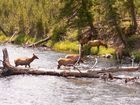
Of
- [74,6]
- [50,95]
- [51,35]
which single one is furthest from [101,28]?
[50,95]

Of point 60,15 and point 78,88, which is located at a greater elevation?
point 60,15

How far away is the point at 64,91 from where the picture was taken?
32.1m

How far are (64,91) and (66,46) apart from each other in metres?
38.3

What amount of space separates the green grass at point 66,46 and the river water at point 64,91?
29715 millimetres

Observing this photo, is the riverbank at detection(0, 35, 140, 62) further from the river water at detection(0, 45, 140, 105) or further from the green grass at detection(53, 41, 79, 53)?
the river water at detection(0, 45, 140, 105)

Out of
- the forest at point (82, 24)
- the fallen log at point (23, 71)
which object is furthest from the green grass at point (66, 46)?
the fallen log at point (23, 71)

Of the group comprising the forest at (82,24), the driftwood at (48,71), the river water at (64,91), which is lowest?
the river water at (64,91)

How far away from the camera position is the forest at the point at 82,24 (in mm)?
59469

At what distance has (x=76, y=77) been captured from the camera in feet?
119

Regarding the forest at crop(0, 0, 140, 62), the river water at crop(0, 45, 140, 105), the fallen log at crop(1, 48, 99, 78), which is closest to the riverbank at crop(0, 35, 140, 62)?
the forest at crop(0, 0, 140, 62)

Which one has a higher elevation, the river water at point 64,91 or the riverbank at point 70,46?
the riverbank at point 70,46

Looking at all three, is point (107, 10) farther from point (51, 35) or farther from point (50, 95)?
point (50, 95)

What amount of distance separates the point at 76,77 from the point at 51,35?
42126mm

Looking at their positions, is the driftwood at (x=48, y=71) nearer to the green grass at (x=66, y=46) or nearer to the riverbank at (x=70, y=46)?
the riverbank at (x=70, y=46)
